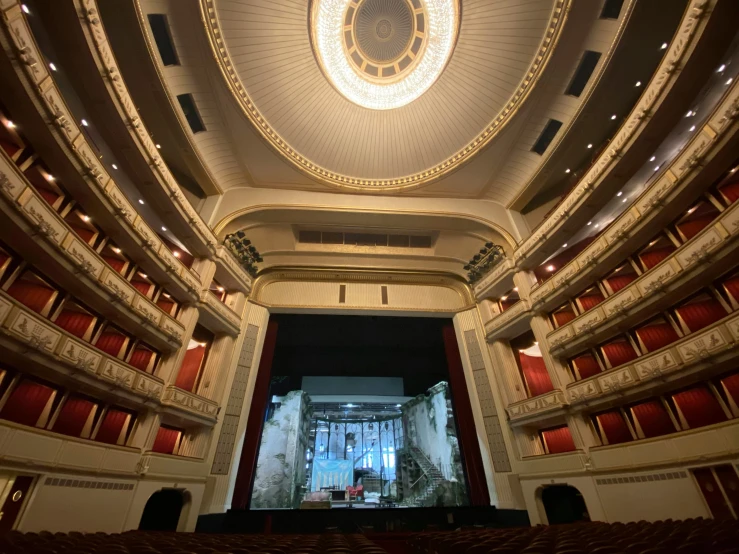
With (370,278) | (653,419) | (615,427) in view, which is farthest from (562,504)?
(370,278)

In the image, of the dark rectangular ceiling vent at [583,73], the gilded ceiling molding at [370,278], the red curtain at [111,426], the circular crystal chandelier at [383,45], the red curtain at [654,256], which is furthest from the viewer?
the gilded ceiling molding at [370,278]

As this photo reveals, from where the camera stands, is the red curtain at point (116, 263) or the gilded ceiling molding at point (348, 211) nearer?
the red curtain at point (116, 263)

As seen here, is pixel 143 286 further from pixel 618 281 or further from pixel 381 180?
pixel 618 281

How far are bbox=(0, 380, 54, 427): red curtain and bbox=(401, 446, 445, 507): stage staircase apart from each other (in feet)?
52.8

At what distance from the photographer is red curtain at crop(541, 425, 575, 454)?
11031 millimetres

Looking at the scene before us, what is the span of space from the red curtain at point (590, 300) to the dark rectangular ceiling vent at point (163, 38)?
15.1 m

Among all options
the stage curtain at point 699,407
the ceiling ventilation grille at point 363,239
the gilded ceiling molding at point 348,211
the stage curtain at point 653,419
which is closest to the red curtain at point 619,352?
the stage curtain at point 653,419

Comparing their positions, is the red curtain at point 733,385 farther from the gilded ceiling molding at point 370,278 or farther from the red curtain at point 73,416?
the red curtain at point 73,416

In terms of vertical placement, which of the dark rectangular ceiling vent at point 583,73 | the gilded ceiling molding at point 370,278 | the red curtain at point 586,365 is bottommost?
the red curtain at point 586,365

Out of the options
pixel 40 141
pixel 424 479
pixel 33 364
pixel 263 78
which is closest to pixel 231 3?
pixel 263 78

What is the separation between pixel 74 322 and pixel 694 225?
1589cm

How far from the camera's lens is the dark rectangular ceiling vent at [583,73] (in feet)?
32.5

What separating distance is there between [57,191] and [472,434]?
15.3 meters

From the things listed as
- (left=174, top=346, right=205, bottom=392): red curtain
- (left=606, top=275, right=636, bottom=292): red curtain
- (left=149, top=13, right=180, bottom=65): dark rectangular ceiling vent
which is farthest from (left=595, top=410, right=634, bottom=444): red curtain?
(left=149, top=13, right=180, bottom=65): dark rectangular ceiling vent
